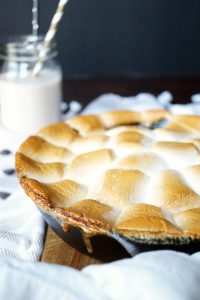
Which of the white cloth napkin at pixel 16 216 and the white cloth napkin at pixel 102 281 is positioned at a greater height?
the white cloth napkin at pixel 102 281

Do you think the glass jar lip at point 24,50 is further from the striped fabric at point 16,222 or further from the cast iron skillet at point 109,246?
the cast iron skillet at point 109,246

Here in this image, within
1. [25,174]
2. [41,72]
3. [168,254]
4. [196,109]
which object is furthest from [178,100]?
[168,254]

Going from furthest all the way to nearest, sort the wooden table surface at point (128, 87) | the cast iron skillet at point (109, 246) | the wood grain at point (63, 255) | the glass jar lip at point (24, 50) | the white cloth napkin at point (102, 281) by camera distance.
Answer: the wooden table surface at point (128, 87) < the glass jar lip at point (24, 50) < the wood grain at point (63, 255) < the cast iron skillet at point (109, 246) < the white cloth napkin at point (102, 281)

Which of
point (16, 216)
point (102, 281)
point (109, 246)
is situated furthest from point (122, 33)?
point (102, 281)

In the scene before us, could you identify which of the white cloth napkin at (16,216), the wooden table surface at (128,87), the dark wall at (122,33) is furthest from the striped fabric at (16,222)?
the dark wall at (122,33)

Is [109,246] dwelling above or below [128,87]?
above

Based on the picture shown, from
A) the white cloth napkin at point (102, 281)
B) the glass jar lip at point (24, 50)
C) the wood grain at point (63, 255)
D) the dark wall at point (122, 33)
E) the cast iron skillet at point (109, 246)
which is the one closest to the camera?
the white cloth napkin at point (102, 281)

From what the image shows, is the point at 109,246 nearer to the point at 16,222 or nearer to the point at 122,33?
the point at 16,222

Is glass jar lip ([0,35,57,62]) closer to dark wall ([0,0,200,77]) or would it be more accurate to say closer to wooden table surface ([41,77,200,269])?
wooden table surface ([41,77,200,269])
